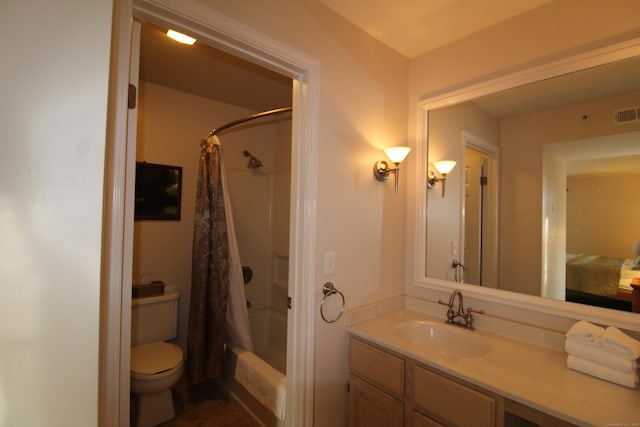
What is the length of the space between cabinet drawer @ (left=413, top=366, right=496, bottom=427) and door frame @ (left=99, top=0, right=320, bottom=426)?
20.4 inches

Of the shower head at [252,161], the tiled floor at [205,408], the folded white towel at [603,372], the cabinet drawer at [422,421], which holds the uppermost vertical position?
the shower head at [252,161]

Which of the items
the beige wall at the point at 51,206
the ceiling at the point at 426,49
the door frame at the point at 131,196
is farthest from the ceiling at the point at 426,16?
the beige wall at the point at 51,206

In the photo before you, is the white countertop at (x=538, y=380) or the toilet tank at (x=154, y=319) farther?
the toilet tank at (x=154, y=319)

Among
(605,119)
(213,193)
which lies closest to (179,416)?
Answer: (213,193)

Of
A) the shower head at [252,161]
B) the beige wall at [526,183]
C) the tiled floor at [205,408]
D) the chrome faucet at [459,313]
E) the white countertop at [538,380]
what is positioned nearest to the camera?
the white countertop at [538,380]

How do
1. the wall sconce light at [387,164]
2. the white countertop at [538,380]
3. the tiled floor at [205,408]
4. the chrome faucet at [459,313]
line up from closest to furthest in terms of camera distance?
the white countertop at [538,380] < the chrome faucet at [459,313] < the wall sconce light at [387,164] < the tiled floor at [205,408]

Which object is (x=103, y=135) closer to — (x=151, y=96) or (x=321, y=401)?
(x=321, y=401)

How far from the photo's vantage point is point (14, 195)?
1.28ft

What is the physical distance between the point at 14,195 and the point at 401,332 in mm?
1614

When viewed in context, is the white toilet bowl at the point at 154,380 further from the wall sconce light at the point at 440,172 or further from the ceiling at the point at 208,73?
the wall sconce light at the point at 440,172

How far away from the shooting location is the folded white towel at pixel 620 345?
0.98 metres

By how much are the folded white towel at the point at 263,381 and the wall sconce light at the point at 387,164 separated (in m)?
1.33

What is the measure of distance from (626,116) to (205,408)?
308 cm

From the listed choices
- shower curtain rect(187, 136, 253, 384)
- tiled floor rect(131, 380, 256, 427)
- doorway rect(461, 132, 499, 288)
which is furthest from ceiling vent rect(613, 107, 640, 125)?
tiled floor rect(131, 380, 256, 427)
